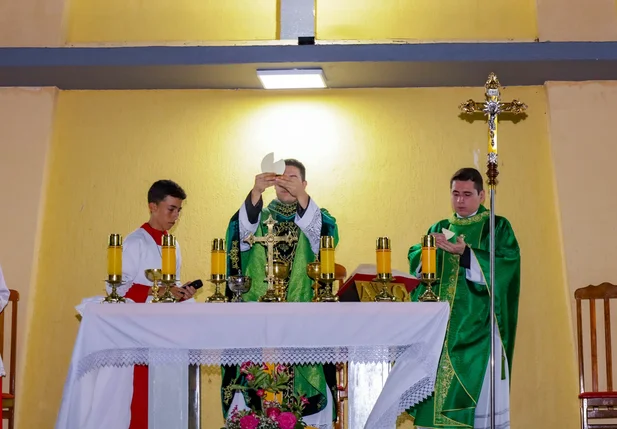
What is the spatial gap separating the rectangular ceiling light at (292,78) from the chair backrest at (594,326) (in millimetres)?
2644

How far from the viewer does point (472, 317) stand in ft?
23.5

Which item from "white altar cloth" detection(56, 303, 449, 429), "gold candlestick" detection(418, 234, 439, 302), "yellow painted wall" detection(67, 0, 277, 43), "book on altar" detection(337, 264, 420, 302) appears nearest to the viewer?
"white altar cloth" detection(56, 303, 449, 429)

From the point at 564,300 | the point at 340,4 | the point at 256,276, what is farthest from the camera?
the point at 340,4

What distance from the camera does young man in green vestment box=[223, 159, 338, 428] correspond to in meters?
6.30

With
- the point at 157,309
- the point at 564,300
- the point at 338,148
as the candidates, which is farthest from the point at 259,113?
the point at 157,309

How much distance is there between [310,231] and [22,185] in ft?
10.7

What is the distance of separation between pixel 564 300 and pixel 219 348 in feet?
12.5

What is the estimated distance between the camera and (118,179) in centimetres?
875

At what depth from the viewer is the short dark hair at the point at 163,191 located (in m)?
7.16

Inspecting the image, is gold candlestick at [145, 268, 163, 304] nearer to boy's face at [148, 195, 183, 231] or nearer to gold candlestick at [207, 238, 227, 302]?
gold candlestick at [207, 238, 227, 302]

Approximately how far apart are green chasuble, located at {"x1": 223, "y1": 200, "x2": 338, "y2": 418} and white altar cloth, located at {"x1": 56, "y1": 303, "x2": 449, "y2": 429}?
0.82 meters

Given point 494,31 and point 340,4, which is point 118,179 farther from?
point 494,31

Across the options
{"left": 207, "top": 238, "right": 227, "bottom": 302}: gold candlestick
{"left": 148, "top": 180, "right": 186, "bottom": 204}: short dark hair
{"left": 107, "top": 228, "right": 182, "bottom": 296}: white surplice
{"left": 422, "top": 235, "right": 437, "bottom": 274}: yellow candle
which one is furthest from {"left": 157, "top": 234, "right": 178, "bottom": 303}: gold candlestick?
{"left": 422, "top": 235, "right": 437, "bottom": 274}: yellow candle

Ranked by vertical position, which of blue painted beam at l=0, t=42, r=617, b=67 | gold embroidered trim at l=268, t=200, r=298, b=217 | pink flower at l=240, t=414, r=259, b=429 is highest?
blue painted beam at l=0, t=42, r=617, b=67
